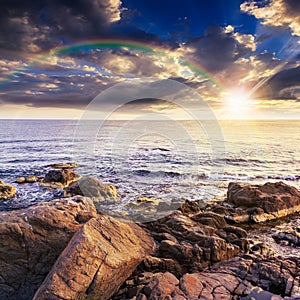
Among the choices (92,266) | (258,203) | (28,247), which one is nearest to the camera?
→ (92,266)

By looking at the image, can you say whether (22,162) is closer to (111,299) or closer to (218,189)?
(218,189)

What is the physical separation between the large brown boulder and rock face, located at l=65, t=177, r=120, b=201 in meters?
9.38

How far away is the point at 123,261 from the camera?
766cm

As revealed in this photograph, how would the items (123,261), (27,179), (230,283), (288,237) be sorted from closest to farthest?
1. (230,283)
2. (123,261)
3. (288,237)
4. (27,179)

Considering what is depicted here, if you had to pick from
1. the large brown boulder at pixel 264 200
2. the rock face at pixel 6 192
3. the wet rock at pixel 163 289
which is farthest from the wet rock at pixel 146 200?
the wet rock at pixel 163 289

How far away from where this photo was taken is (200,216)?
46.6 feet

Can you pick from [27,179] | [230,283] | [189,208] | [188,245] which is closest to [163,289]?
[230,283]

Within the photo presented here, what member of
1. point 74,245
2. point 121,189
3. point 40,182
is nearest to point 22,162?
point 40,182

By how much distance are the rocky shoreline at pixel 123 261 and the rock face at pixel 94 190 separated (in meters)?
8.89

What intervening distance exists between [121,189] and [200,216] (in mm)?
11416

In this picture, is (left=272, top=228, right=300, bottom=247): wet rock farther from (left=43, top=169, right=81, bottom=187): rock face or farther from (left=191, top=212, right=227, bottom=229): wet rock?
(left=43, top=169, right=81, bottom=187): rock face

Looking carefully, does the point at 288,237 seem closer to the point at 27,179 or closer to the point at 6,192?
the point at 6,192

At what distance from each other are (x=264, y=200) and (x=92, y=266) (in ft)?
48.0

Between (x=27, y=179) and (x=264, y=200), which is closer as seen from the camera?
(x=264, y=200)
